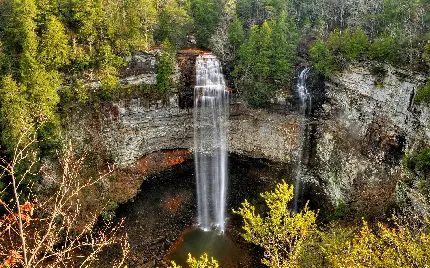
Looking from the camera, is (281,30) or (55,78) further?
(281,30)

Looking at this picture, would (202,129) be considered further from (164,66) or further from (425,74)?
(425,74)

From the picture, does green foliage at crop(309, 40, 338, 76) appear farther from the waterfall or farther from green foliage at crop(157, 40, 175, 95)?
green foliage at crop(157, 40, 175, 95)

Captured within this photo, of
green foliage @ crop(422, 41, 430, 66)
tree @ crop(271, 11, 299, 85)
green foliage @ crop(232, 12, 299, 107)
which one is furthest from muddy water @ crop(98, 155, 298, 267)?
green foliage @ crop(422, 41, 430, 66)

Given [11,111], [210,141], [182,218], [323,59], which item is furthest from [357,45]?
[11,111]

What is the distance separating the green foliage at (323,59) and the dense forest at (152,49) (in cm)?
8

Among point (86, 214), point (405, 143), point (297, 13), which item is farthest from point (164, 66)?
point (405, 143)

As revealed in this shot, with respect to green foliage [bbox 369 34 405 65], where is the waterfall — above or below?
below

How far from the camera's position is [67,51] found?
2592 cm

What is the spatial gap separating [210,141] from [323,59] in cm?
1180

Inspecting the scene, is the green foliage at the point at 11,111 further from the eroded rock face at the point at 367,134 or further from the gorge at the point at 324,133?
the eroded rock face at the point at 367,134

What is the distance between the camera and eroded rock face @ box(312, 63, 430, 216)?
23.6 meters

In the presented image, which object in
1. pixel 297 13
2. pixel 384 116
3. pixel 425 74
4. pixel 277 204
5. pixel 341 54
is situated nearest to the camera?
pixel 277 204

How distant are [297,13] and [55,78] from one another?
24010 millimetres

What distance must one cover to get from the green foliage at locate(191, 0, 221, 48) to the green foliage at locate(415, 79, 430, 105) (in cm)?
1821
